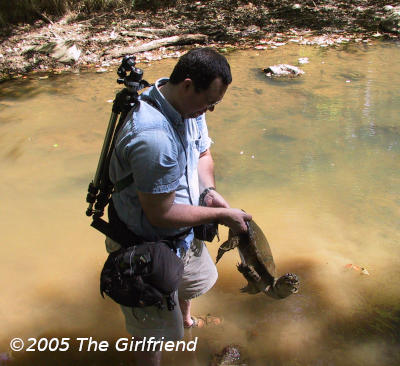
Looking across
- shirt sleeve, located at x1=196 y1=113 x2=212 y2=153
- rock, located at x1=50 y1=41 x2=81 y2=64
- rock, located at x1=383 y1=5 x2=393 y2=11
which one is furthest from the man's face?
rock, located at x1=383 y1=5 x2=393 y2=11

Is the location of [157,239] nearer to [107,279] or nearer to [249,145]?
[107,279]

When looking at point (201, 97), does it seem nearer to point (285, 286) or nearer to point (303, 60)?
point (285, 286)

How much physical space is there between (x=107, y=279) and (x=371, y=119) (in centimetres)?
501

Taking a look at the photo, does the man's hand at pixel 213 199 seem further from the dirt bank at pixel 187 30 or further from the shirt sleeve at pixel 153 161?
the dirt bank at pixel 187 30

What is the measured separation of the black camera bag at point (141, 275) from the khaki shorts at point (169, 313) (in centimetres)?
21

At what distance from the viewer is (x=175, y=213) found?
1794 millimetres

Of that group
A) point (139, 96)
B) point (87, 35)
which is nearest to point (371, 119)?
point (139, 96)

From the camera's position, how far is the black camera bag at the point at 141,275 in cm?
173

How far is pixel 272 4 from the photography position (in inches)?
476

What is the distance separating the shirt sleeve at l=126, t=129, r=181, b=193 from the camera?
162 centimetres

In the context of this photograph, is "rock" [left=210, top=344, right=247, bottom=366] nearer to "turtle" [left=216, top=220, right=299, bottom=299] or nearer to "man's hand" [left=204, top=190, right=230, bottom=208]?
"turtle" [left=216, top=220, right=299, bottom=299]

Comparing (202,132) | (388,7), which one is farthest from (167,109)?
(388,7)

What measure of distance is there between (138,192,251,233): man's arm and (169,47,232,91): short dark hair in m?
0.51

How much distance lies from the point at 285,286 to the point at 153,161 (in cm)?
113
